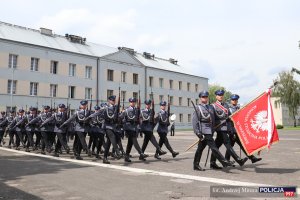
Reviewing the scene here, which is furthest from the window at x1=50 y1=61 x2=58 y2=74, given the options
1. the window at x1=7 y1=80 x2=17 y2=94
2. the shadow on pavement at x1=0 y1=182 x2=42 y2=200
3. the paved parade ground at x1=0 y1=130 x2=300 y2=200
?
the shadow on pavement at x1=0 y1=182 x2=42 y2=200

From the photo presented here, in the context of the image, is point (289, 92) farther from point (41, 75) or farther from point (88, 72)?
point (41, 75)

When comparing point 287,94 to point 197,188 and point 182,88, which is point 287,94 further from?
point 197,188

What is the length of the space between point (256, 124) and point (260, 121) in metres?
0.13

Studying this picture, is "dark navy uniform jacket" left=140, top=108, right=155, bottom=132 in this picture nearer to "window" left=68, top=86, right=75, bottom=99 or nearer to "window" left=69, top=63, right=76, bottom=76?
"window" left=68, top=86, right=75, bottom=99

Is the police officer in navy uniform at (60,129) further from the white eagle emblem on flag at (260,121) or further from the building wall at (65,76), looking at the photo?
the building wall at (65,76)

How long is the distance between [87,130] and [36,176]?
4.00 metres

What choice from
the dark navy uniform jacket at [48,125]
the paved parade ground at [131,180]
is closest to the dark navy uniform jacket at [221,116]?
the paved parade ground at [131,180]

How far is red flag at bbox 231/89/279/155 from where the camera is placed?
8.67 metres

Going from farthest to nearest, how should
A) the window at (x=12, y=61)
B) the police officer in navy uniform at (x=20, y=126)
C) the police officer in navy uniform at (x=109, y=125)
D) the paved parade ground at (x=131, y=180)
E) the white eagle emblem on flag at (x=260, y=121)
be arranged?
the window at (x=12, y=61)
the police officer in navy uniform at (x=20, y=126)
the police officer in navy uniform at (x=109, y=125)
the white eagle emblem on flag at (x=260, y=121)
the paved parade ground at (x=131, y=180)

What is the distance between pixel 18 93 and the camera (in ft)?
122

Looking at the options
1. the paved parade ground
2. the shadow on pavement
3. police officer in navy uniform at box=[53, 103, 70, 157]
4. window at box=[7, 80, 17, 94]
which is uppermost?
window at box=[7, 80, 17, 94]

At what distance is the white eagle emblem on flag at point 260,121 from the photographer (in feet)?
29.0

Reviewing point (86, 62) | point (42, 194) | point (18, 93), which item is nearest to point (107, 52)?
point (86, 62)

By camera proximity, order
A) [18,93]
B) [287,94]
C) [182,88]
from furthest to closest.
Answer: [287,94] < [182,88] < [18,93]
